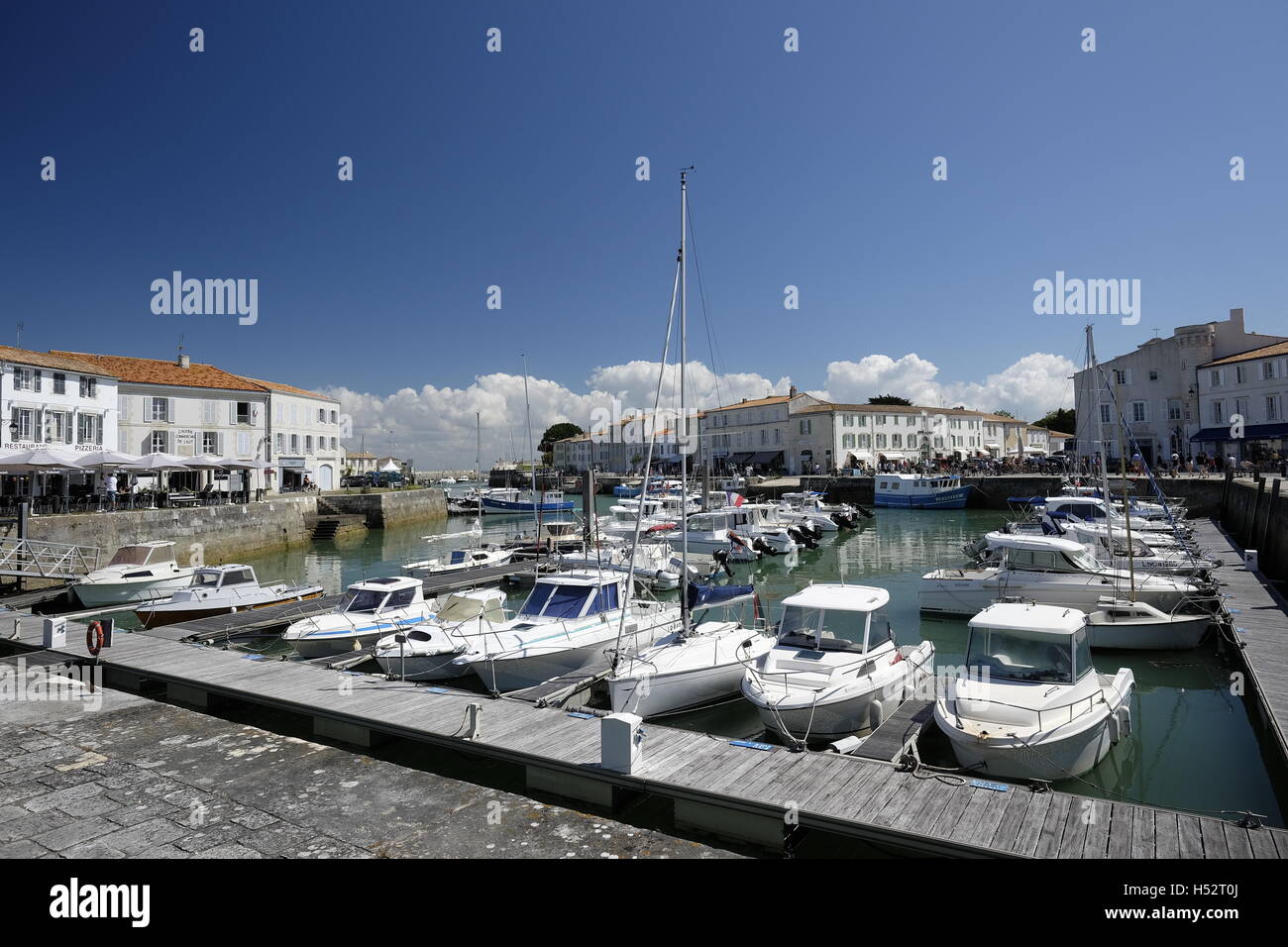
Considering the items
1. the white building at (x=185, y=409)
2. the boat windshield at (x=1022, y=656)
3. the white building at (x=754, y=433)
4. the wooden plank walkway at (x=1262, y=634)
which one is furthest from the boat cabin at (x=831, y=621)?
the white building at (x=754, y=433)

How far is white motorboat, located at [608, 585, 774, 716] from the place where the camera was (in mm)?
13164

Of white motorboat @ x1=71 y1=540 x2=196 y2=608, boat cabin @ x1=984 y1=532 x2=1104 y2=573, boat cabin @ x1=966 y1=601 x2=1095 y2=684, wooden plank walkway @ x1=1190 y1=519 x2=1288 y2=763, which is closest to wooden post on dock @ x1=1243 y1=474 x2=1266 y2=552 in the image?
wooden plank walkway @ x1=1190 y1=519 x2=1288 y2=763

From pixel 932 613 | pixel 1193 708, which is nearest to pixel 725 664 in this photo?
pixel 1193 708

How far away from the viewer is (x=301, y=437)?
62.0 m

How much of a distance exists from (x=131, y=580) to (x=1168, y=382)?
7598 cm

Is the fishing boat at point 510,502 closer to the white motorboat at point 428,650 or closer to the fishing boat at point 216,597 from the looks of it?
the fishing boat at point 216,597

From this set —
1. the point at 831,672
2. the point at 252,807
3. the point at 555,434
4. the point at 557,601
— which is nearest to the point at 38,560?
the point at 557,601

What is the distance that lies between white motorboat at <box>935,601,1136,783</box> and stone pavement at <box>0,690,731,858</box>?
4.99 metres

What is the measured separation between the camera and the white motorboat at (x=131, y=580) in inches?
983

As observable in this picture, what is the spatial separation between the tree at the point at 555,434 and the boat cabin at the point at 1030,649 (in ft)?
477

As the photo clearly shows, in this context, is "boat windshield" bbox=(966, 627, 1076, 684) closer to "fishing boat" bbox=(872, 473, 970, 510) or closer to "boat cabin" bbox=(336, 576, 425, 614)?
"boat cabin" bbox=(336, 576, 425, 614)

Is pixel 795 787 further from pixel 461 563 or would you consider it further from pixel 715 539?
pixel 715 539

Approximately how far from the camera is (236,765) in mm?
10188
